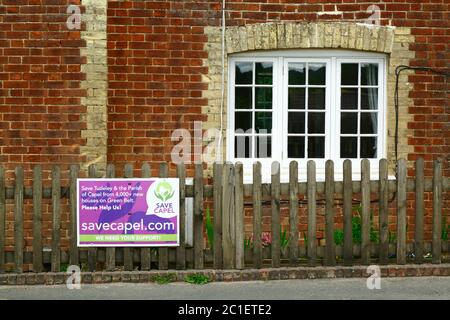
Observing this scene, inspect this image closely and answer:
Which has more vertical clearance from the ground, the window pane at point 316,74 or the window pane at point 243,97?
the window pane at point 316,74

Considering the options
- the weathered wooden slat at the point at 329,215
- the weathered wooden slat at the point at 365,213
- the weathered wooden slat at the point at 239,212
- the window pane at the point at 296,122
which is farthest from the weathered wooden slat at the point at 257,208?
the window pane at the point at 296,122

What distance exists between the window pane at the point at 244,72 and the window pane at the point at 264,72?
9 centimetres

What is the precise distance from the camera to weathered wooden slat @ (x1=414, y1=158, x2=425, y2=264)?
7.79 meters

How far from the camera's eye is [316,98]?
9.59 metres

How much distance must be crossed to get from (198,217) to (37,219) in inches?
64.7

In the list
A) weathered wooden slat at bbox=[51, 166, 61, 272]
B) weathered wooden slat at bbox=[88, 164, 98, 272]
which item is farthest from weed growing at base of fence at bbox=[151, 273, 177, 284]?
weathered wooden slat at bbox=[51, 166, 61, 272]

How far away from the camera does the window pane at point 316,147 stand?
378 inches

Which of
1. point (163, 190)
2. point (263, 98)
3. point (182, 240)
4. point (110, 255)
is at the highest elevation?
point (263, 98)

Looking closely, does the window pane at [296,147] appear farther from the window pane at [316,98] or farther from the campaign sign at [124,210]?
the campaign sign at [124,210]

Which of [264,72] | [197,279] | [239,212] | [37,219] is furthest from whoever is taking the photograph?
[264,72]

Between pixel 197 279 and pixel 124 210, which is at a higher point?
pixel 124 210

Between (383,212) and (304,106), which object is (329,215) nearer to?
(383,212)

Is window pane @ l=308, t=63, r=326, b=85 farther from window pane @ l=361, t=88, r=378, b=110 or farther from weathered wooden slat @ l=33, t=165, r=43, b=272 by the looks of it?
weathered wooden slat @ l=33, t=165, r=43, b=272

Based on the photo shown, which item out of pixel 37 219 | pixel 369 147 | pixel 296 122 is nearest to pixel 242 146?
pixel 296 122
